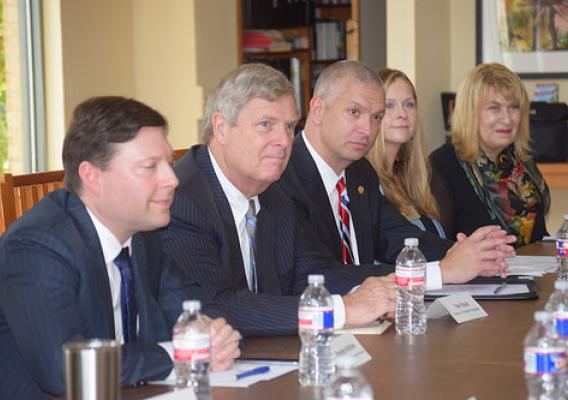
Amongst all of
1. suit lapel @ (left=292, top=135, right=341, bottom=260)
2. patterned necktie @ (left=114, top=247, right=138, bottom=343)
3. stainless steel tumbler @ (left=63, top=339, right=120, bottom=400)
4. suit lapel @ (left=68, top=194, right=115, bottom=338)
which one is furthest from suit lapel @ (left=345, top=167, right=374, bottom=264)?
stainless steel tumbler @ (left=63, top=339, right=120, bottom=400)

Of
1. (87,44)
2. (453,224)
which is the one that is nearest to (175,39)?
(87,44)

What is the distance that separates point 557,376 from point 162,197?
1.00 m

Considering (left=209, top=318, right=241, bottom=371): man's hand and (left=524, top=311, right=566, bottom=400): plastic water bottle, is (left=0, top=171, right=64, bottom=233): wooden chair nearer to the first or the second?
(left=209, top=318, right=241, bottom=371): man's hand

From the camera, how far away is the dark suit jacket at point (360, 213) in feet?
12.2

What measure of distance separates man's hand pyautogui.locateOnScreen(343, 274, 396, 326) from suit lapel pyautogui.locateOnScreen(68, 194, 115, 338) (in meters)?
0.64

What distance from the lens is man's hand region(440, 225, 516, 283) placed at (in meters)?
3.43

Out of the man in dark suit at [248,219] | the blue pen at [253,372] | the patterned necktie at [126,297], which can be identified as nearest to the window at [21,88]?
the man in dark suit at [248,219]

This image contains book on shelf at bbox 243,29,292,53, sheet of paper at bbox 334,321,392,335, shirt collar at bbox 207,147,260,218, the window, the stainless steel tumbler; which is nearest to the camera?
the stainless steel tumbler

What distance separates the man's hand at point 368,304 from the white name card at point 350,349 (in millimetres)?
237

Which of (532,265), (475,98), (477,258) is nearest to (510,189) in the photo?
(475,98)

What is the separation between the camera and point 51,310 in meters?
2.28

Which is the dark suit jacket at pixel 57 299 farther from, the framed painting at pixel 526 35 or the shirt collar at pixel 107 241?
the framed painting at pixel 526 35

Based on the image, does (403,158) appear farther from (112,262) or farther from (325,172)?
(112,262)

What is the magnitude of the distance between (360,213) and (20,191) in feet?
4.01
